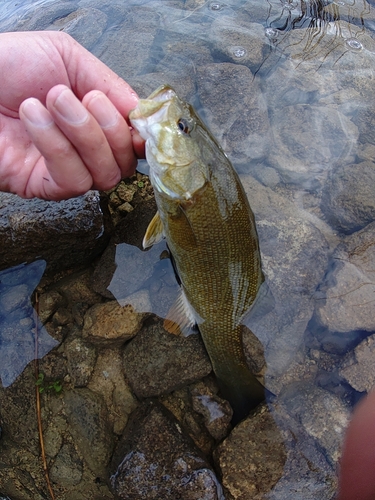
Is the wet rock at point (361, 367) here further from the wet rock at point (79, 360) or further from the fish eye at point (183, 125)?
the fish eye at point (183, 125)

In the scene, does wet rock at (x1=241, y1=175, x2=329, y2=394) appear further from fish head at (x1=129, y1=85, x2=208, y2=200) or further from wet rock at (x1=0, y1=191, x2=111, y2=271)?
wet rock at (x1=0, y1=191, x2=111, y2=271)

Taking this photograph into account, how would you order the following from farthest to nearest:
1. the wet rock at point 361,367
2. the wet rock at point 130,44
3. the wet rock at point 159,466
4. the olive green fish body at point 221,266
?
the wet rock at point 130,44 → the wet rock at point 361,367 → the wet rock at point 159,466 → the olive green fish body at point 221,266

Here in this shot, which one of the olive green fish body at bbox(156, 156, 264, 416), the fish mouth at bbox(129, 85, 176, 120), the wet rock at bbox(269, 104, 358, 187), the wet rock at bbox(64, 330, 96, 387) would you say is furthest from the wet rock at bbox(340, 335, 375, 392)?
the fish mouth at bbox(129, 85, 176, 120)

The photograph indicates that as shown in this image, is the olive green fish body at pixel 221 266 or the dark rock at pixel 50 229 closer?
the olive green fish body at pixel 221 266

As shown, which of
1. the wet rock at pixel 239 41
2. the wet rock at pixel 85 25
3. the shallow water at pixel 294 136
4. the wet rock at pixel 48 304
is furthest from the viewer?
the wet rock at pixel 85 25

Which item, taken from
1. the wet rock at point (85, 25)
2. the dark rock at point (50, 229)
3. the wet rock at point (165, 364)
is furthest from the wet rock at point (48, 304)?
the wet rock at point (85, 25)

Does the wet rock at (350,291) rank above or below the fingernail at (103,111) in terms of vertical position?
below
